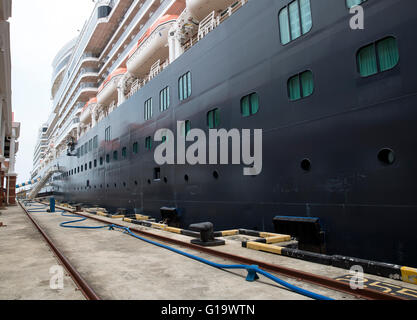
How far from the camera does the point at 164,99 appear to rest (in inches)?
447

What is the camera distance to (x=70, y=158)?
29.0 m

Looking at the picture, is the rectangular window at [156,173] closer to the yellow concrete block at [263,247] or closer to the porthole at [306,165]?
the yellow concrete block at [263,247]

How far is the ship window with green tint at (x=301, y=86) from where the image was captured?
18.7ft

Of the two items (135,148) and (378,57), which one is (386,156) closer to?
(378,57)

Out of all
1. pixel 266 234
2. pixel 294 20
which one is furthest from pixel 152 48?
pixel 266 234

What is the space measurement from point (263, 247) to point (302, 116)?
268 centimetres

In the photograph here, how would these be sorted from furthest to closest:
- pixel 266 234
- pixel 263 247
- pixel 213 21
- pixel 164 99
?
pixel 164 99 → pixel 213 21 → pixel 266 234 → pixel 263 247

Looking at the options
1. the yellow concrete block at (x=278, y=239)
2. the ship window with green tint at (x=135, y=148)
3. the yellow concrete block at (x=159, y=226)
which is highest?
the ship window with green tint at (x=135, y=148)

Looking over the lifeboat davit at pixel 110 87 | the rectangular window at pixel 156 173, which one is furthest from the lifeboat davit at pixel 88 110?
the rectangular window at pixel 156 173

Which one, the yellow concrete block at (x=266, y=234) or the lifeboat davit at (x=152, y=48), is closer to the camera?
the yellow concrete block at (x=266, y=234)

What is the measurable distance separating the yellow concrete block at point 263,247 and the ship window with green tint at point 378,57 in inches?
132

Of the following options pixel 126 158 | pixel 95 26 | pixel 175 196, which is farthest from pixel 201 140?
pixel 95 26

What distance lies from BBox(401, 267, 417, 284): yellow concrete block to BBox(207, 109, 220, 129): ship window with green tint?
5.58m
